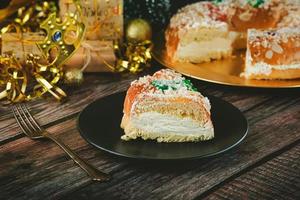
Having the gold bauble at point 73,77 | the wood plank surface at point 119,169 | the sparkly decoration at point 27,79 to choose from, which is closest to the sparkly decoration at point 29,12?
the sparkly decoration at point 27,79

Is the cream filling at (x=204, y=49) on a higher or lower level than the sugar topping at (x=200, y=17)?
lower

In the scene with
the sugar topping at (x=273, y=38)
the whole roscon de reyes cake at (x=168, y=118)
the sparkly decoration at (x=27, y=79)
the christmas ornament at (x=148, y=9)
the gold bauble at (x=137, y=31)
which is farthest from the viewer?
the christmas ornament at (x=148, y=9)

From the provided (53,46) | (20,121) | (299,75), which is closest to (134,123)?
(20,121)

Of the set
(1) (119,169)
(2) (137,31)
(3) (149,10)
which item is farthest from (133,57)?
(1) (119,169)

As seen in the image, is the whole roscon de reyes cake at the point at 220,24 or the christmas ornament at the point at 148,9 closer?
the whole roscon de reyes cake at the point at 220,24

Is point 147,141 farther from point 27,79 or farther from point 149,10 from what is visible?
point 149,10

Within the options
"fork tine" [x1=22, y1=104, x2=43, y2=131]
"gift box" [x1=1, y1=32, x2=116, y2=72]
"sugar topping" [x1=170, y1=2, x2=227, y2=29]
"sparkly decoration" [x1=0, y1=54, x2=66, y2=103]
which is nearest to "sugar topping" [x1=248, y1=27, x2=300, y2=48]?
"sugar topping" [x1=170, y1=2, x2=227, y2=29]

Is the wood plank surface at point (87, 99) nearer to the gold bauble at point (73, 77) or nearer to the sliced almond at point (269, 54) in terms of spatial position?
the gold bauble at point (73, 77)

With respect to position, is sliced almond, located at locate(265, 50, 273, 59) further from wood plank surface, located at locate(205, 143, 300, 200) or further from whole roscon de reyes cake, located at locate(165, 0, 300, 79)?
wood plank surface, located at locate(205, 143, 300, 200)
